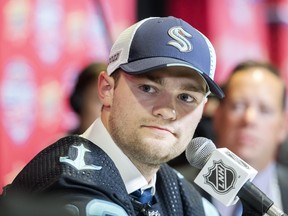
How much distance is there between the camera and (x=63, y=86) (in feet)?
11.2

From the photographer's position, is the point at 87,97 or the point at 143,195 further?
the point at 87,97

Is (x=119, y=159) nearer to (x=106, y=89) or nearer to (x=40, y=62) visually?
(x=106, y=89)

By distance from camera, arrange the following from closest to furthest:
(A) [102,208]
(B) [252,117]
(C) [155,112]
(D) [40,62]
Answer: (A) [102,208], (C) [155,112], (B) [252,117], (D) [40,62]

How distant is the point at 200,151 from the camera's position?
4.98ft

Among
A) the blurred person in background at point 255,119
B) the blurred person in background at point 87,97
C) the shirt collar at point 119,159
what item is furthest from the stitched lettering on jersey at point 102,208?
the blurred person in background at point 87,97

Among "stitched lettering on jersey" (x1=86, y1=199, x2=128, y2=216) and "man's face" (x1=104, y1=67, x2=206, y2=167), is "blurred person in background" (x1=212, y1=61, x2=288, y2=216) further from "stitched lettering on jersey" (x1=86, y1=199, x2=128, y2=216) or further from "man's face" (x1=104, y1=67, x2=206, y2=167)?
"stitched lettering on jersey" (x1=86, y1=199, x2=128, y2=216)

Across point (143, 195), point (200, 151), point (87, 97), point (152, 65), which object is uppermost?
point (152, 65)

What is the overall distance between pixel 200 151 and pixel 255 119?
1.21m

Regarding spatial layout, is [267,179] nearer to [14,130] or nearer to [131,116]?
[14,130]

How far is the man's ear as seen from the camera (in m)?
1.58

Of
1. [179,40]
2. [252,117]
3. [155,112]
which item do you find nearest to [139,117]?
[155,112]

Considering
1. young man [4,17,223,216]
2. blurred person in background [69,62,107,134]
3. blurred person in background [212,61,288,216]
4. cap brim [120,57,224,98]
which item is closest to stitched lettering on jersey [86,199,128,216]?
young man [4,17,223,216]

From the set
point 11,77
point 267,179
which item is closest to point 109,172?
point 267,179

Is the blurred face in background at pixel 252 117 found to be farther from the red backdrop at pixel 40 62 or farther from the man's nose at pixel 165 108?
the man's nose at pixel 165 108
